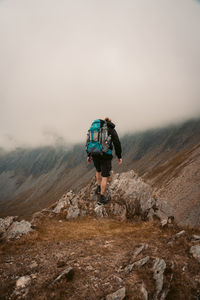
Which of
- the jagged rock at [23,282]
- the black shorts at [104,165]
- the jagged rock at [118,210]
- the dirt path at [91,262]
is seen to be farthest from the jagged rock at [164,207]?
the jagged rock at [23,282]

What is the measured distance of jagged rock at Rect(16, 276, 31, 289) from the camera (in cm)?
554

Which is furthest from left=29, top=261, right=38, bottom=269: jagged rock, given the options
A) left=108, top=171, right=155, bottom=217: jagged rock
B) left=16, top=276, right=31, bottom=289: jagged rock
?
left=108, top=171, right=155, bottom=217: jagged rock

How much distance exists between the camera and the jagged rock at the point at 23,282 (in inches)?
218

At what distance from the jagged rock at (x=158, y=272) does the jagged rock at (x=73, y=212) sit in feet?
28.9

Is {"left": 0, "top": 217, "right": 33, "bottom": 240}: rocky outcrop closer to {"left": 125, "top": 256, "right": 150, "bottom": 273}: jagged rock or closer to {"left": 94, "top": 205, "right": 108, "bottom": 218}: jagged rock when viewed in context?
{"left": 94, "top": 205, "right": 108, "bottom": 218}: jagged rock

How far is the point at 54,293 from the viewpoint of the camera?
17.1 ft

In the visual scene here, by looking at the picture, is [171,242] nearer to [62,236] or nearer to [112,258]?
[112,258]

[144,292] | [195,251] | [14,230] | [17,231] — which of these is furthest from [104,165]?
[144,292]

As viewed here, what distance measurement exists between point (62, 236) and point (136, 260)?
14.4 ft

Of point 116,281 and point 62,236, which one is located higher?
point 62,236

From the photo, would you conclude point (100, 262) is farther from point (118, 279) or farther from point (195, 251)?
point (195, 251)

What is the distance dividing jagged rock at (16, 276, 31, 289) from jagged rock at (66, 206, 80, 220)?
8.45 metres

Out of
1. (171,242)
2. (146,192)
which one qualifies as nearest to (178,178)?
(146,192)

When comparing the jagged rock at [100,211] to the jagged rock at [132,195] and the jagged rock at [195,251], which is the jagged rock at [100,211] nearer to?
the jagged rock at [132,195]
